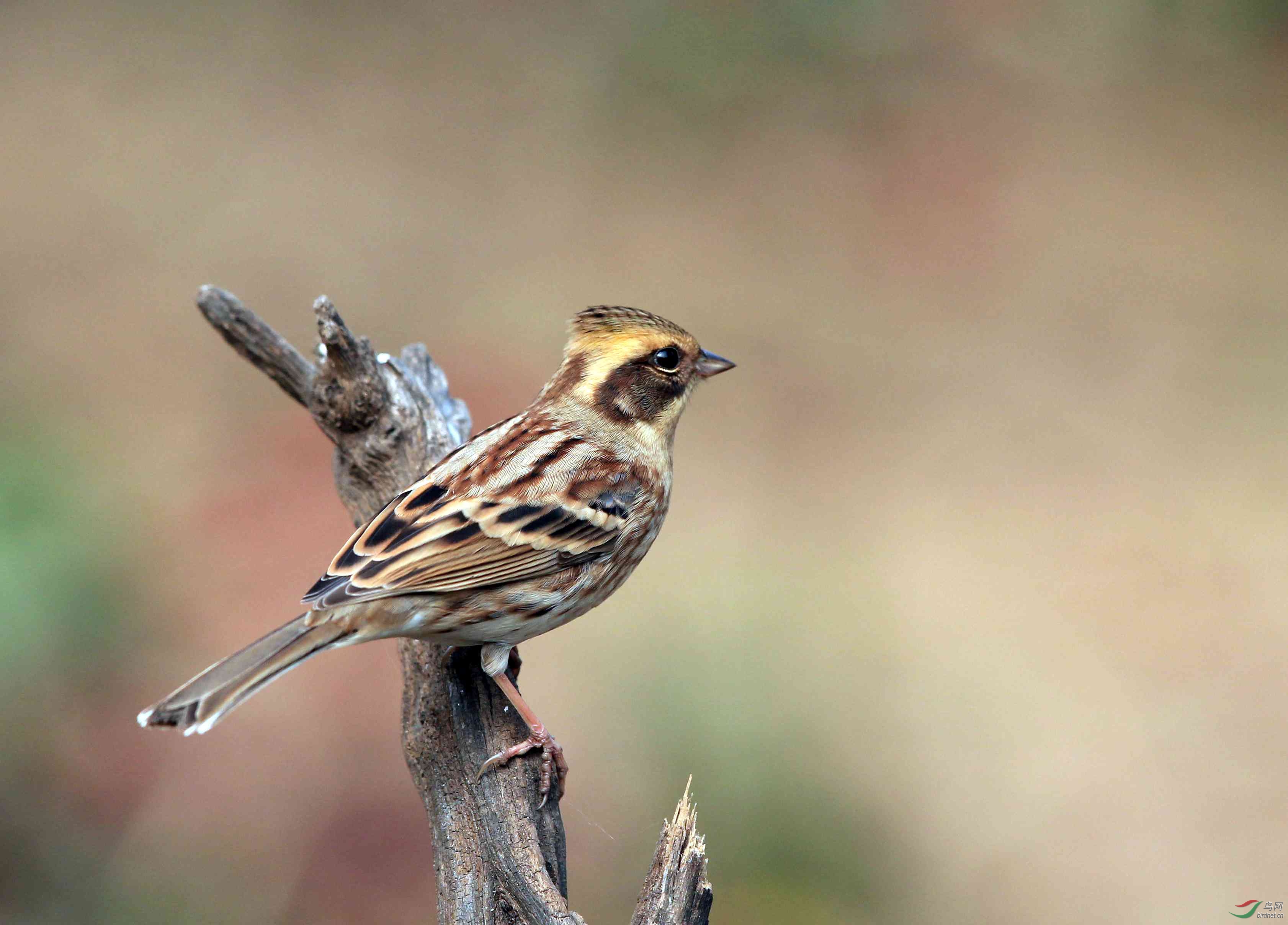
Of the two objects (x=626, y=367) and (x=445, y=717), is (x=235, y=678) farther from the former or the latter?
(x=626, y=367)

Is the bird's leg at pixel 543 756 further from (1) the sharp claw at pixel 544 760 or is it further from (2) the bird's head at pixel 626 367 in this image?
(2) the bird's head at pixel 626 367

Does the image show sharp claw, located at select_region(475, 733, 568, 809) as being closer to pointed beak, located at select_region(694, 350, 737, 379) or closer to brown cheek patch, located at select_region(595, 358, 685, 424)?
brown cheek patch, located at select_region(595, 358, 685, 424)

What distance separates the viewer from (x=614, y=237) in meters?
7.95

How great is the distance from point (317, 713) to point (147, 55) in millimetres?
5597

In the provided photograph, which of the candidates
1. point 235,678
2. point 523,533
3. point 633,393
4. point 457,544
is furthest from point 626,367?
point 235,678

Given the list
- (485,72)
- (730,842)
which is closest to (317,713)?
(730,842)

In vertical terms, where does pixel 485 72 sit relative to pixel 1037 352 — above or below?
above

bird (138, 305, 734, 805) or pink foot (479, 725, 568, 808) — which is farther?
pink foot (479, 725, 568, 808)

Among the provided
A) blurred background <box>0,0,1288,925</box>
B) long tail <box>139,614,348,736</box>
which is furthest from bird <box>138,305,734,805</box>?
blurred background <box>0,0,1288,925</box>

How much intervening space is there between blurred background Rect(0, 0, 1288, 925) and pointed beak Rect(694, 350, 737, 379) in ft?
5.52

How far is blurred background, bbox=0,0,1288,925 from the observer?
14.7 ft

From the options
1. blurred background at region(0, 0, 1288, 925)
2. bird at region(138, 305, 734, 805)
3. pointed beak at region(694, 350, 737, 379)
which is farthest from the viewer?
blurred background at region(0, 0, 1288, 925)

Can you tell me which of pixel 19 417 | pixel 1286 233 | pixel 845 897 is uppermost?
pixel 1286 233

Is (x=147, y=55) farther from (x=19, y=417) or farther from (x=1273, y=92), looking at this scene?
(x=1273, y=92)
